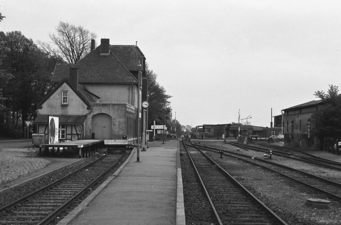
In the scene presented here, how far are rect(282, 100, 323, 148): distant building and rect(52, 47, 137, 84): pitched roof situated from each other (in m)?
19.8

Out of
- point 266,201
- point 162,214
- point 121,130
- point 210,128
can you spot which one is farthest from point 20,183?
point 210,128

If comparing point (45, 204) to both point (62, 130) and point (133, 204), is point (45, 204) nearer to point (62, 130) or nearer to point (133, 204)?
point (133, 204)

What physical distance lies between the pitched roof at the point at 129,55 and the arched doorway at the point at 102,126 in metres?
15.9

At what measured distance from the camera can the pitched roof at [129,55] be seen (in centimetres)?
5669

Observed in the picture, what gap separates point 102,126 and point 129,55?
62.1 feet

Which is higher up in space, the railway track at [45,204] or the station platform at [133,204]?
the station platform at [133,204]

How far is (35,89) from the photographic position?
2515 inches

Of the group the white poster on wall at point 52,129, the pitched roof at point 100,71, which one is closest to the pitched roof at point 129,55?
the pitched roof at point 100,71

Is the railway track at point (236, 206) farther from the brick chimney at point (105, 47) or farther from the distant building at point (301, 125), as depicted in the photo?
the brick chimney at point (105, 47)

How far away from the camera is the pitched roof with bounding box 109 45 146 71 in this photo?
186ft

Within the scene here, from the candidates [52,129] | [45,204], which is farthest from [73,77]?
[45,204]

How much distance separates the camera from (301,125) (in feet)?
162

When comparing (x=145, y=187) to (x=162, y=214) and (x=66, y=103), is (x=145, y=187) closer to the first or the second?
(x=162, y=214)

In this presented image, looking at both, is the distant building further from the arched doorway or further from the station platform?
the station platform
